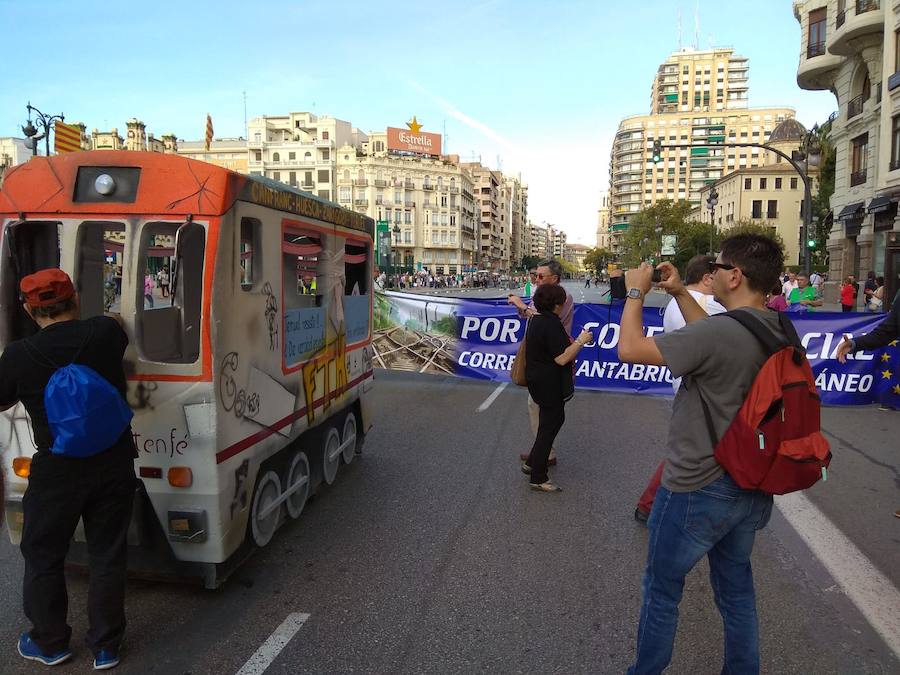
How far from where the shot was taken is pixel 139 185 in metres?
3.27

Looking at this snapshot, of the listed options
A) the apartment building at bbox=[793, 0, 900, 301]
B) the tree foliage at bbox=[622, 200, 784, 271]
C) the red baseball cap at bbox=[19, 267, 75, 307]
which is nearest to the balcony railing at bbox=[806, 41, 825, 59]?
the apartment building at bbox=[793, 0, 900, 301]

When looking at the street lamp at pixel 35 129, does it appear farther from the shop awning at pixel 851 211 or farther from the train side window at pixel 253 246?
the shop awning at pixel 851 211

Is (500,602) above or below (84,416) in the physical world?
below

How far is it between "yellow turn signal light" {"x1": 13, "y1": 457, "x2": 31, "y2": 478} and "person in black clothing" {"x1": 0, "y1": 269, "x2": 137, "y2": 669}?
67 cm

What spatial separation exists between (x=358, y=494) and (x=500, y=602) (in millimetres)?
2096

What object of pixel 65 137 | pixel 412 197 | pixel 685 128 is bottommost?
pixel 65 137

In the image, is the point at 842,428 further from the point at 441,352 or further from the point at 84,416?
the point at 84,416

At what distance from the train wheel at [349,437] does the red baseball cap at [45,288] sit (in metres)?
3.13

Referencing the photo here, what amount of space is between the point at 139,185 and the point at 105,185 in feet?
0.55

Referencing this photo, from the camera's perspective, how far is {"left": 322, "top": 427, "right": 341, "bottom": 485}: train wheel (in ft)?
17.0

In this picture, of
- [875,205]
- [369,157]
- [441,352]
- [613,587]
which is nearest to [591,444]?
[613,587]

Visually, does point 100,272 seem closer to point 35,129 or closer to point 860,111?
point 35,129

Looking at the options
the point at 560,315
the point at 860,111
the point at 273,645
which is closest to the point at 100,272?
the point at 273,645

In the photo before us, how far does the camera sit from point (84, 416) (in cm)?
269
